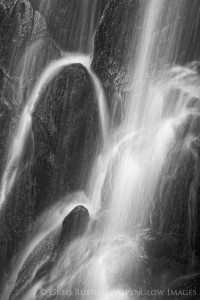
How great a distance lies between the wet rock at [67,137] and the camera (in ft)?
39.7

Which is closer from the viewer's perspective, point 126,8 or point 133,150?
point 133,150

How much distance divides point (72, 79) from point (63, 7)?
8.34 feet

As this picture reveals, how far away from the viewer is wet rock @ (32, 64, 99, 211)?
1210 cm

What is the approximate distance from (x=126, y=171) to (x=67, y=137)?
2169mm

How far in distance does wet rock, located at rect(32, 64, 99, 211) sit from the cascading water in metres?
0.29

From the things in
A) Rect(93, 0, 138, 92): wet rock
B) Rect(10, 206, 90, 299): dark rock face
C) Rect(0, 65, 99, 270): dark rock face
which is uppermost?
Rect(93, 0, 138, 92): wet rock

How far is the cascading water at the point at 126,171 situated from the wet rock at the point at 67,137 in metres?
0.29

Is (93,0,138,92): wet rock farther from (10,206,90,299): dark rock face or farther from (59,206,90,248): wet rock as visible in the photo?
(10,206,90,299): dark rock face

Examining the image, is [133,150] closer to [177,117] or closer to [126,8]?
[177,117]

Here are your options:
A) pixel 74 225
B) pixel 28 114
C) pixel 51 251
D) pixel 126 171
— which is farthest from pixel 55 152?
pixel 51 251

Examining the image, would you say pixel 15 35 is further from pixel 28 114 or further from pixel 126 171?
pixel 126 171

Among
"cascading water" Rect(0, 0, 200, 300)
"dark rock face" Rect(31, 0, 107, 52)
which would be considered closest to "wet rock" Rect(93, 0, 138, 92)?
"cascading water" Rect(0, 0, 200, 300)

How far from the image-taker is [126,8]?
12.2 metres

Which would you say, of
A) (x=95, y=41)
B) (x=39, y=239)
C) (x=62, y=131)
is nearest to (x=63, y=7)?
(x=95, y=41)
